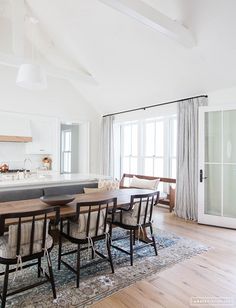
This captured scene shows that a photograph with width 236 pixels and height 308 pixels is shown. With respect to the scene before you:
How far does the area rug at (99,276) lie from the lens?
211 centimetres

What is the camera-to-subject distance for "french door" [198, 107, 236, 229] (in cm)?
434

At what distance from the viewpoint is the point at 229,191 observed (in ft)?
14.4

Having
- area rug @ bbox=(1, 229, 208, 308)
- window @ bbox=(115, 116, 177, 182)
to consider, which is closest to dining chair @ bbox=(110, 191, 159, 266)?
area rug @ bbox=(1, 229, 208, 308)

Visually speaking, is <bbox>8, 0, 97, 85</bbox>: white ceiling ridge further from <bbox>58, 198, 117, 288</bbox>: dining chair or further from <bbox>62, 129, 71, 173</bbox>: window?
<bbox>58, 198, 117, 288</bbox>: dining chair

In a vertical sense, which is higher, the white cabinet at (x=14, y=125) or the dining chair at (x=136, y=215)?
the white cabinet at (x=14, y=125)

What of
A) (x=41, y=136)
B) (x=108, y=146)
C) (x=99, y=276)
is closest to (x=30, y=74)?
(x=99, y=276)

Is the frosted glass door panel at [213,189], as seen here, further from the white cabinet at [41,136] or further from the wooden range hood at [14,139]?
the wooden range hood at [14,139]

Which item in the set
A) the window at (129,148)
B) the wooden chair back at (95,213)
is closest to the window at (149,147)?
the window at (129,148)

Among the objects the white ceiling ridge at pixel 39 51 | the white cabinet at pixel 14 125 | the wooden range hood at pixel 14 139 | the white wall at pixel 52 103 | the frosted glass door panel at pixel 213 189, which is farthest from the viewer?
the white wall at pixel 52 103

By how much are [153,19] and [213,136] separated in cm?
247

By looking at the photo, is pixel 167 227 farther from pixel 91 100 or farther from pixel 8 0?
pixel 8 0

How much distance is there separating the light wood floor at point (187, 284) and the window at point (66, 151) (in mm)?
5742

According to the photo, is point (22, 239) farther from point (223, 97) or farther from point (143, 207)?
point (223, 97)

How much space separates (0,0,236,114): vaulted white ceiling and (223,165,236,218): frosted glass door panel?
153cm
